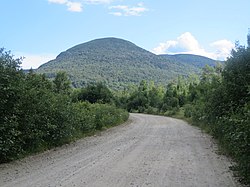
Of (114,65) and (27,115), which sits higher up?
(114,65)

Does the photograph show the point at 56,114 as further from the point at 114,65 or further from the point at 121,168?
the point at 114,65

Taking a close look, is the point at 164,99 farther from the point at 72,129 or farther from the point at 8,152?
the point at 8,152

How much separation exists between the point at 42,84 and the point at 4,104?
4.57m

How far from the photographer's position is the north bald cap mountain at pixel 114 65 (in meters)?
115

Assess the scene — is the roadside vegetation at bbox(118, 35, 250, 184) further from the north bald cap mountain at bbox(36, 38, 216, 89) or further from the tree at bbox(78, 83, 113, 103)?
the north bald cap mountain at bbox(36, 38, 216, 89)

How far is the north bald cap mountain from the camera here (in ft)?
377


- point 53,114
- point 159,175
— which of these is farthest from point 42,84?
point 159,175

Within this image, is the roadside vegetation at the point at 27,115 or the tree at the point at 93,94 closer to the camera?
the roadside vegetation at the point at 27,115

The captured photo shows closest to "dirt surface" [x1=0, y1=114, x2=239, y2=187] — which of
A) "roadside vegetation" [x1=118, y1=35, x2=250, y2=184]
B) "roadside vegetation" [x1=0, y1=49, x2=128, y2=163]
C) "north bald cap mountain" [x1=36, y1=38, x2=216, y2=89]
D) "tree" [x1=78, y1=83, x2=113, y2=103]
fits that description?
"roadside vegetation" [x1=0, y1=49, x2=128, y2=163]

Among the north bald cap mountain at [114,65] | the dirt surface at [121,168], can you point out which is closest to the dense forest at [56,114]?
the dirt surface at [121,168]

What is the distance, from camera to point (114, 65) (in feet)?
419

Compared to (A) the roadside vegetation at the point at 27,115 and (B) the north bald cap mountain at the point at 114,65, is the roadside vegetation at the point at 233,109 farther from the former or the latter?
(B) the north bald cap mountain at the point at 114,65

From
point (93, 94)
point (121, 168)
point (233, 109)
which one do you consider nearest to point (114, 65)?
point (93, 94)

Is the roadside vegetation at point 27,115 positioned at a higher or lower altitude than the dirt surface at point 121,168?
higher
